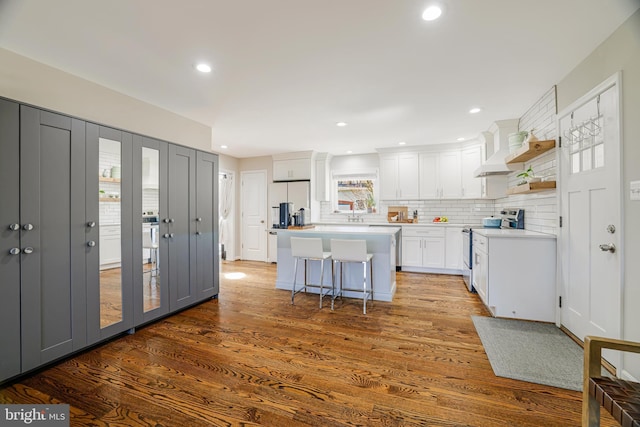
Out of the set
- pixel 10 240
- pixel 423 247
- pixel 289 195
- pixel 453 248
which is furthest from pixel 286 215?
pixel 453 248

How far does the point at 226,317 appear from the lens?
3096 millimetres

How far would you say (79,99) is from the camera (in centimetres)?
257

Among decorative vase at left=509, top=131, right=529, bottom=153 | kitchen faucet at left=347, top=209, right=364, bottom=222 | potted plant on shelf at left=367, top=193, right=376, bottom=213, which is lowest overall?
kitchen faucet at left=347, top=209, right=364, bottom=222

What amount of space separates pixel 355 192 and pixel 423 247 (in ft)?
6.49

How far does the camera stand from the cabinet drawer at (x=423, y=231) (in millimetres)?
5074

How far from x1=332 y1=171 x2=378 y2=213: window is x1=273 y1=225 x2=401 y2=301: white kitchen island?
2.39m

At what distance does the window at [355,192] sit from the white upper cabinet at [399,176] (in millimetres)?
423

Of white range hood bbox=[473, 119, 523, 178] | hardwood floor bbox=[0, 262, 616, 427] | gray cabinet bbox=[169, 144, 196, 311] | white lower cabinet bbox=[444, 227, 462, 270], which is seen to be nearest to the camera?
hardwood floor bbox=[0, 262, 616, 427]

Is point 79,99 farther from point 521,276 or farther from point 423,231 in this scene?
point 423,231

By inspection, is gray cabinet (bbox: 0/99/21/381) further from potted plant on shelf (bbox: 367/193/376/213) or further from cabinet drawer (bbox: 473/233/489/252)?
potted plant on shelf (bbox: 367/193/376/213)

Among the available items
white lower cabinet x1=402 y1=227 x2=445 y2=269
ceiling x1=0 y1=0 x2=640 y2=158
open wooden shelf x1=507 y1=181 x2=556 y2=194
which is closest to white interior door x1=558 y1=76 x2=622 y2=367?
open wooden shelf x1=507 y1=181 x2=556 y2=194

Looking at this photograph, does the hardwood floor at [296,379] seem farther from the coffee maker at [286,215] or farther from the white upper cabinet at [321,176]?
the white upper cabinet at [321,176]

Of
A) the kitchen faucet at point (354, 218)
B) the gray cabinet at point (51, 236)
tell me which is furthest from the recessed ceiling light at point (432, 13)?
the kitchen faucet at point (354, 218)

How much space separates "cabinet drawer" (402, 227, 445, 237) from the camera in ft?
16.6
